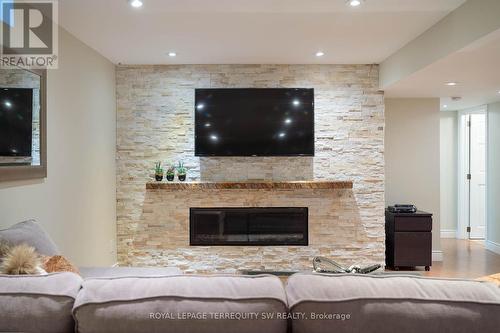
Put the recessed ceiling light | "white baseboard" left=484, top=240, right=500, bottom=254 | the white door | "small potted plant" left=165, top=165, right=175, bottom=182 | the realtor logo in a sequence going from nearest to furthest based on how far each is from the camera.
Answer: the realtor logo, the recessed ceiling light, "small potted plant" left=165, top=165, right=175, bottom=182, "white baseboard" left=484, top=240, right=500, bottom=254, the white door

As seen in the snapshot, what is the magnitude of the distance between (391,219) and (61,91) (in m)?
4.00

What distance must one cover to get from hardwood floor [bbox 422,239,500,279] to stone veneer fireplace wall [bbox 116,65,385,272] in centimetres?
88

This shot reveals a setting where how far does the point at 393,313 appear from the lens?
114 cm

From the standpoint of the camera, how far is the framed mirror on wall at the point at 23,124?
2.54 m

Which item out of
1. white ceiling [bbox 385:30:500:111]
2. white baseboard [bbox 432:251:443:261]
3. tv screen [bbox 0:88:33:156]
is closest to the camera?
tv screen [bbox 0:88:33:156]

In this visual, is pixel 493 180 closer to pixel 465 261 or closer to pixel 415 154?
pixel 465 261

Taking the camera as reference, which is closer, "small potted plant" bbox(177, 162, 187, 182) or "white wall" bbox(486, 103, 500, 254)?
"small potted plant" bbox(177, 162, 187, 182)

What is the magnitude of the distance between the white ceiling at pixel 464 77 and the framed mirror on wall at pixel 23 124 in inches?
129

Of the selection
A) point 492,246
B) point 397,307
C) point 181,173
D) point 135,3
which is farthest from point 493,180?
point 397,307

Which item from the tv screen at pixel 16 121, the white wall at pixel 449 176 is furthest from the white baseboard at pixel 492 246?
the tv screen at pixel 16 121

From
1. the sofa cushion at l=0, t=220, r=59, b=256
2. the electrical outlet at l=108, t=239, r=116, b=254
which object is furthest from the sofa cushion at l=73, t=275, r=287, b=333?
the electrical outlet at l=108, t=239, r=116, b=254

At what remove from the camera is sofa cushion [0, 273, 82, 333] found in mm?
1164

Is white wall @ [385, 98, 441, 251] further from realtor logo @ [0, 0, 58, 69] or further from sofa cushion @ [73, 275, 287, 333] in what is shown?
sofa cushion @ [73, 275, 287, 333]

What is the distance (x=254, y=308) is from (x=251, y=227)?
3.64 m
